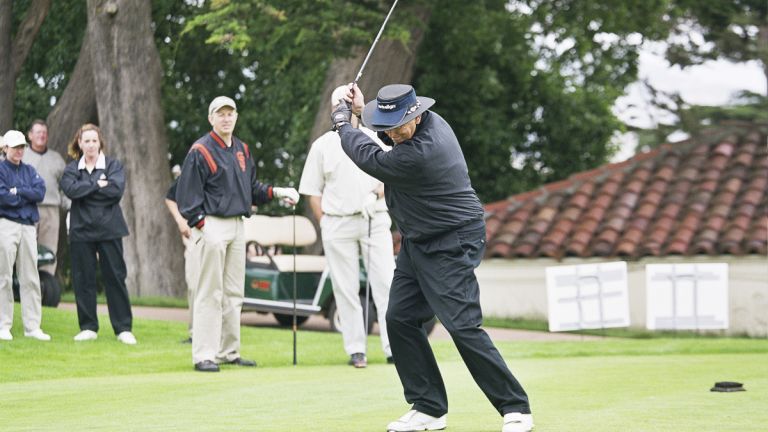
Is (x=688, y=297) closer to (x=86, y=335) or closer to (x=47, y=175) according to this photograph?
(x=86, y=335)

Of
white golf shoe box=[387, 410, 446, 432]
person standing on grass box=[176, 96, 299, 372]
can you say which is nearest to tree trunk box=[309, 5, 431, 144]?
person standing on grass box=[176, 96, 299, 372]

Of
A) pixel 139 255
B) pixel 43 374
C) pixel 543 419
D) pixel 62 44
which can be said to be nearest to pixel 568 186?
pixel 139 255

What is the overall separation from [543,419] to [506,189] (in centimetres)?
2091

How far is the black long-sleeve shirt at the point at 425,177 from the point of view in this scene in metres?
7.36

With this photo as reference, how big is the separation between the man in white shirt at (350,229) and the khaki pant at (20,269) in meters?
2.95

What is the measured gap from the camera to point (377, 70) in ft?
72.6

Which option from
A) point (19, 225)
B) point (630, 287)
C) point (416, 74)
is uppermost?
point (416, 74)

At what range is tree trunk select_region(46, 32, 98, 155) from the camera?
23062 millimetres

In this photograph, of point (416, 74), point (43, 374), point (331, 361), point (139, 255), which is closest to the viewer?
point (43, 374)

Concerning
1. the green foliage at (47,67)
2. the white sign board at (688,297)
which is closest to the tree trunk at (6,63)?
the green foliage at (47,67)

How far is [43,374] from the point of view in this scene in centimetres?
1113

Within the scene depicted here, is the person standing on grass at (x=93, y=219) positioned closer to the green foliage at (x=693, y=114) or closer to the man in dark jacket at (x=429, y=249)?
the man in dark jacket at (x=429, y=249)

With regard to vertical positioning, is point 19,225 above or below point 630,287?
above

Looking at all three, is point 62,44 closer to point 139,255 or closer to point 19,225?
point 139,255
